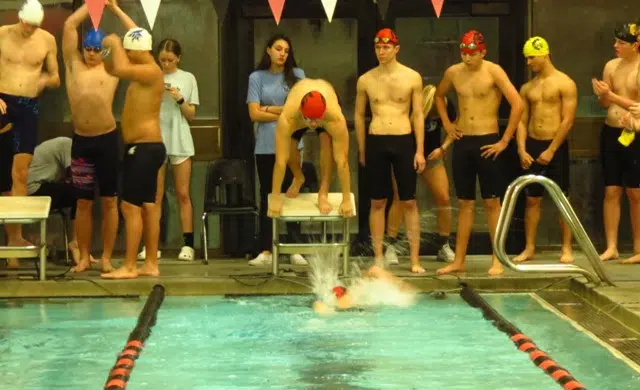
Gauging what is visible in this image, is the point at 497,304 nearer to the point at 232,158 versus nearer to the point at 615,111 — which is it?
the point at 615,111

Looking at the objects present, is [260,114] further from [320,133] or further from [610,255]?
[610,255]

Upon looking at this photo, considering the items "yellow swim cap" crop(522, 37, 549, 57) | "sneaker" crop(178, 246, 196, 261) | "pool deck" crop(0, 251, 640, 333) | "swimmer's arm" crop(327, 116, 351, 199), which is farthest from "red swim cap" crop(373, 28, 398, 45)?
"sneaker" crop(178, 246, 196, 261)

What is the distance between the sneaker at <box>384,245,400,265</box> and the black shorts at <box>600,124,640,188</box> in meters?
2.00

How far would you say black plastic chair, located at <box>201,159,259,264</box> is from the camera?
11281 millimetres

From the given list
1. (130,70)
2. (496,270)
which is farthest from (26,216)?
(496,270)

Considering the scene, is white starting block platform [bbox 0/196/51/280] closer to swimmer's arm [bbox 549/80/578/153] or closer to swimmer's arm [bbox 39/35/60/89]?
swimmer's arm [bbox 39/35/60/89]

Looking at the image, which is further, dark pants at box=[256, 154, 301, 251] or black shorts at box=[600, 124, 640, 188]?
dark pants at box=[256, 154, 301, 251]

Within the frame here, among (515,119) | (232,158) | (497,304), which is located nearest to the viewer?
(497,304)

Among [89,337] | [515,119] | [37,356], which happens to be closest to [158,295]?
[89,337]

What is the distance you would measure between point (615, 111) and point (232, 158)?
11.5 feet

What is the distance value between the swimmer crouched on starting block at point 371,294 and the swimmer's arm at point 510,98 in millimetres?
1478

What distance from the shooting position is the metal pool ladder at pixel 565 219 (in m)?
8.97

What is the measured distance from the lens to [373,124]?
10695 millimetres

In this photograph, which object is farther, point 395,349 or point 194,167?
point 194,167
